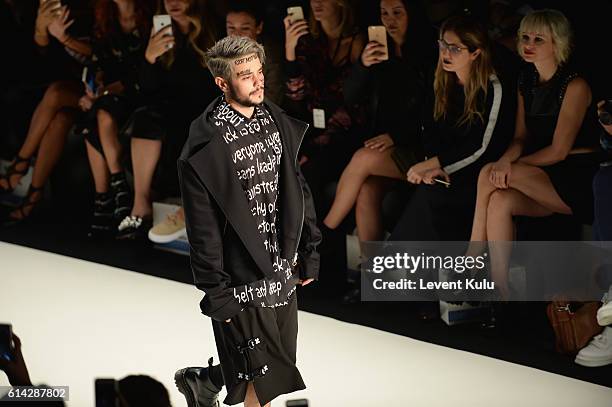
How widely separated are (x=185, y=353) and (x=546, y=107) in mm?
1855

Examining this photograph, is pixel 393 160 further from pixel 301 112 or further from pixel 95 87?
pixel 95 87

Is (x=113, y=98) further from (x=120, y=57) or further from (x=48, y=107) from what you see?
(x=48, y=107)

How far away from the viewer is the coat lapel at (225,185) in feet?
11.8

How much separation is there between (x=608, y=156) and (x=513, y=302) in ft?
2.56

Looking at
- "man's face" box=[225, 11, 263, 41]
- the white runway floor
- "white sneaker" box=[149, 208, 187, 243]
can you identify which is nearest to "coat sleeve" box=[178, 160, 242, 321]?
the white runway floor

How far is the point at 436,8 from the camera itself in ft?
18.3

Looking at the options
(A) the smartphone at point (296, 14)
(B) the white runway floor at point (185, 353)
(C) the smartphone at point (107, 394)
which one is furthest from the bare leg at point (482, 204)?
(C) the smartphone at point (107, 394)

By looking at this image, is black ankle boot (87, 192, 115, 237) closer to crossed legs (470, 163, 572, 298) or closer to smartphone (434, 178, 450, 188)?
smartphone (434, 178, 450, 188)


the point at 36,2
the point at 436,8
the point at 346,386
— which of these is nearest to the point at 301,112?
the point at 436,8

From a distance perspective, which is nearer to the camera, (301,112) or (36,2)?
(301,112)

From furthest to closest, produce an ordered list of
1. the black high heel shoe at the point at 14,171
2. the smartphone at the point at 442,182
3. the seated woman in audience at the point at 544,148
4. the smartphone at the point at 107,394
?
the black high heel shoe at the point at 14,171, the smartphone at the point at 442,182, the seated woman in audience at the point at 544,148, the smartphone at the point at 107,394

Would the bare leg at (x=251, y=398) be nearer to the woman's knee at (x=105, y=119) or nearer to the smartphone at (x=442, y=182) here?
the smartphone at (x=442, y=182)

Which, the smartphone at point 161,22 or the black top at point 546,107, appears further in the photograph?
the smartphone at point 161,22

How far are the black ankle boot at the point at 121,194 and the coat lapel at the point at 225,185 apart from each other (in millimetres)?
3109
